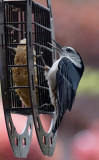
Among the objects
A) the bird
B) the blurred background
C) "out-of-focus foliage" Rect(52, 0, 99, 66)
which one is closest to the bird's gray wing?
the bird

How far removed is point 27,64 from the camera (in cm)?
551

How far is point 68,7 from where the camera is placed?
7.11 m

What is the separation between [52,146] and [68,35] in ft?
4.26

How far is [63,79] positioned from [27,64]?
38cm

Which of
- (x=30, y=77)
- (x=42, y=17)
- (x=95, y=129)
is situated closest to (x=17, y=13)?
(x=42, y=17)

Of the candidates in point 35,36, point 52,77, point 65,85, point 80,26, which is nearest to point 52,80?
point 52,77

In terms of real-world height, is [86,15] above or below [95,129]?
above

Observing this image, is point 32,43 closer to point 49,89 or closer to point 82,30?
point 49,89

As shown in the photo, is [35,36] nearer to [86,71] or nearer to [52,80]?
[52,80]

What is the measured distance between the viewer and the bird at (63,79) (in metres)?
5.75

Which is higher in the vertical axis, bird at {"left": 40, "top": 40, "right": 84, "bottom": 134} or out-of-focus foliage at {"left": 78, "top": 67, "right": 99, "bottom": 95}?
bird at {"left": 40, "top": 40, "right": 84, "bottom": 134}

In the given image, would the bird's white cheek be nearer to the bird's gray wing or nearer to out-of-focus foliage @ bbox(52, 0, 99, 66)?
the bird's gray wing

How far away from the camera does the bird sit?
5754mm

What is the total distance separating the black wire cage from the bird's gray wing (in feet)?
0.43
